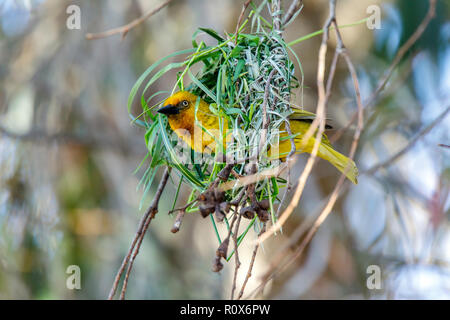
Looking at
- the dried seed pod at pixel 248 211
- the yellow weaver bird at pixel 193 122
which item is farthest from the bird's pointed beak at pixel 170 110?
the dried seed pod at pixel 248 211

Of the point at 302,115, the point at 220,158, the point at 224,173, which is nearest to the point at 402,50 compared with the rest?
the point at 224,173

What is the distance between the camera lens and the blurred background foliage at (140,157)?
11.3ft

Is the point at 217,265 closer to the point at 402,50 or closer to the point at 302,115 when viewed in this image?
the point at 402,50

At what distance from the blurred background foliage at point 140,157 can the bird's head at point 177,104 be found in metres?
1.84

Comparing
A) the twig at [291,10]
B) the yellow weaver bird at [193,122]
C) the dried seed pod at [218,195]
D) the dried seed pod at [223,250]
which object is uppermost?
the twig at [291,10]

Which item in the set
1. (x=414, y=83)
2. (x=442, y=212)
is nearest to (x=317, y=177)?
(x=414, y=83)

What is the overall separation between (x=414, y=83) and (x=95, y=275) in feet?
10.6

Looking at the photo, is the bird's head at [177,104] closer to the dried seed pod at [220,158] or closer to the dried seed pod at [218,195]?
the dried seed pod at [220,158]

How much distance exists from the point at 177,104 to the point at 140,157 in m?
2.60

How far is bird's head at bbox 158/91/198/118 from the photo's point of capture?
187 cm

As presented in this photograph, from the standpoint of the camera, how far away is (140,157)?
440 centimetres

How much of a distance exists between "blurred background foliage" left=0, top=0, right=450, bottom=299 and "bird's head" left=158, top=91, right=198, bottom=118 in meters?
1.84

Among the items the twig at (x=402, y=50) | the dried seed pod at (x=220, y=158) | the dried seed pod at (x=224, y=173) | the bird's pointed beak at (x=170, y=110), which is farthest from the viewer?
the bird's pointed beak at (x=170, y=110)
